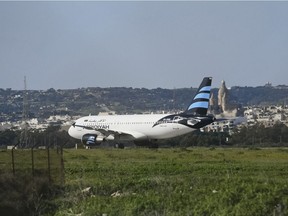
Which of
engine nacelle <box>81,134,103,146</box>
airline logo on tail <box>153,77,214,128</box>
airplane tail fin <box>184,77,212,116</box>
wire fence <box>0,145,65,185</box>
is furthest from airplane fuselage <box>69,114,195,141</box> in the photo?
wire fence <box>0,145,65,185</box>

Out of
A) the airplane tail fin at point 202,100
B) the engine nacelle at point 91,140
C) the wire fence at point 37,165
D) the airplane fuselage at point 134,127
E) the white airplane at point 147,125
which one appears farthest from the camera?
the engine nacelle at point 91,140

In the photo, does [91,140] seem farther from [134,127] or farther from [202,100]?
[202,100]

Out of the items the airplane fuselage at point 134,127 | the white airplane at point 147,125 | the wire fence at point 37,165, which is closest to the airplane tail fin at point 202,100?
the white airplane at point 147,125

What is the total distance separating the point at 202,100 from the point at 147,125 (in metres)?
6.89

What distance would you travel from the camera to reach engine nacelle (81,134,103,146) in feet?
255

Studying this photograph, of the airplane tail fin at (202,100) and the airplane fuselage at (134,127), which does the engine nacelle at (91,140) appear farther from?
the airplane tail fin at (202,100)

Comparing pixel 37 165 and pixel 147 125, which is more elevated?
pixel 37 165

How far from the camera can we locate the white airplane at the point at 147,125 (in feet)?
237

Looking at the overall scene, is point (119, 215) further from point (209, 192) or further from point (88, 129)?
point (88, 129)

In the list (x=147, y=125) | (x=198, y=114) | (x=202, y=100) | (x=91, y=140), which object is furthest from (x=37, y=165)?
(x=91, y=140)

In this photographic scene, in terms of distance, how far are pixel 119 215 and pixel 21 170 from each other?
7824mm

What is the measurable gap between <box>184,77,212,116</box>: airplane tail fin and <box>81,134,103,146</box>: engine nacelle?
10.8 metres

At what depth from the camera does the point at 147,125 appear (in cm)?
7625

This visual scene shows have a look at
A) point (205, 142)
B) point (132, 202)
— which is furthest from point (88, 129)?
point (132, 202)
